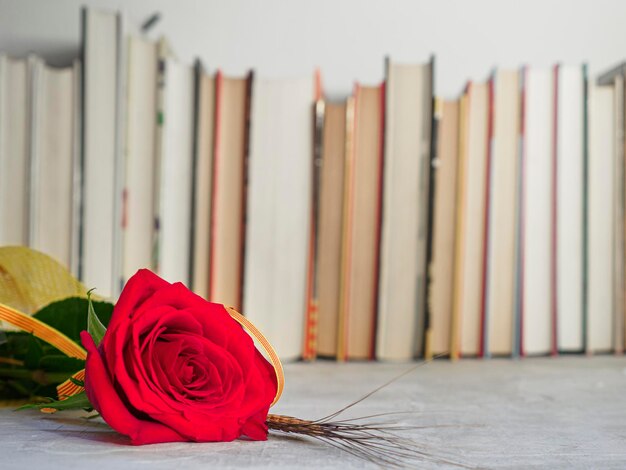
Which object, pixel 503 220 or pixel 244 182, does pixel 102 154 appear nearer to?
pixel 244 182

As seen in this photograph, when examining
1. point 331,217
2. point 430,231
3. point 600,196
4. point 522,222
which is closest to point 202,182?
point 331,217

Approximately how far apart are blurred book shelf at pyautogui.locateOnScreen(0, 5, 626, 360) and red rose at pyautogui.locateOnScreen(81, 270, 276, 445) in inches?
16.6

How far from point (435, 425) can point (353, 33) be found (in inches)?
24.5

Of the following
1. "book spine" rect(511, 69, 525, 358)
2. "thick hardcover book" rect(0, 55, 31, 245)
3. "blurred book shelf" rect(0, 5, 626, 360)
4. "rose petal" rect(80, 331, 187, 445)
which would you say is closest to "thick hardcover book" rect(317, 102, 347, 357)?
"blurred book shelf" rect(0, 5, 626, 360)

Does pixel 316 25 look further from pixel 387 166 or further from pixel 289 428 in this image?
pixel 289 428

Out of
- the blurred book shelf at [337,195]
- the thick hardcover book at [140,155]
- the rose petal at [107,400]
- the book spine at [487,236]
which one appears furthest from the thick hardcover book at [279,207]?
the rose petal at [107,400]

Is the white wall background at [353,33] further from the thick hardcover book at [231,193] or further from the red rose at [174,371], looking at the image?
the red rose at [174,371]

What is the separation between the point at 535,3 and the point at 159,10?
51 cm

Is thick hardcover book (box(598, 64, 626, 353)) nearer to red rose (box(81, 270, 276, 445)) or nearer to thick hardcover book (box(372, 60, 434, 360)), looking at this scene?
thick hardcover book (box(372, 60, 434, 360))

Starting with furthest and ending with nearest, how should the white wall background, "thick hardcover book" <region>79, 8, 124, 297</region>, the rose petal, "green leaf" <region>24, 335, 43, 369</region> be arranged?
the white wall background < "thick hardcover book" <region>79, 8, 124, 297</region> < "green leaf" <region>24, 335, 43, 369</region> < the rose petal

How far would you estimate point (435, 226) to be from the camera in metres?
0.84

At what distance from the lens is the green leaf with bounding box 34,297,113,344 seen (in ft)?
1.63

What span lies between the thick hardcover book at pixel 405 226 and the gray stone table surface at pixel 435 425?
0.17 ft

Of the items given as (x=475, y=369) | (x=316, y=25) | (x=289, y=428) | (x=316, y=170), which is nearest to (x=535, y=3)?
(x=316, y=25)
